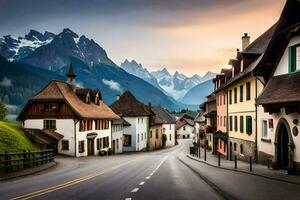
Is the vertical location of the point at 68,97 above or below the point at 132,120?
above

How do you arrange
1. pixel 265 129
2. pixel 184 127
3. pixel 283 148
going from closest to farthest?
pixel 283 148
pixel 265 129
pixel 184 127

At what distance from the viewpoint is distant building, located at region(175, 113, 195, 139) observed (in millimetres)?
179250

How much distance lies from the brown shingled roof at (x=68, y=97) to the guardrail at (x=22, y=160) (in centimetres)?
1945

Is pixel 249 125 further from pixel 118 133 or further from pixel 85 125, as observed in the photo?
pixel 118 133

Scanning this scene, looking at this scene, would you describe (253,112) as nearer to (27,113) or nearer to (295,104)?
(295,104)

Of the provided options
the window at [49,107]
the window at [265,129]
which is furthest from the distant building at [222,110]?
the window at [49,107]

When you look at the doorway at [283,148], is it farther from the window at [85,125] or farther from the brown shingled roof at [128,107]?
the brown shingled roof at [128,107]

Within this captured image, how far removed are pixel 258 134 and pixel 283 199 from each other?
63.5 ft

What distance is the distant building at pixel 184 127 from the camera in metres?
179

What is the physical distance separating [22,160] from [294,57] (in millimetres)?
17915

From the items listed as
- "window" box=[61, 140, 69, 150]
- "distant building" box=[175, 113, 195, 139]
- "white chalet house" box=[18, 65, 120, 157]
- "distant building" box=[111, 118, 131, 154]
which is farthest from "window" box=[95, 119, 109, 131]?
"distant building" box=[175, 113, 195, 139]

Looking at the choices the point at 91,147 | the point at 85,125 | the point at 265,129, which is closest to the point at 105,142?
the point at 91,147

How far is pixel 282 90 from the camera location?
24078 mm

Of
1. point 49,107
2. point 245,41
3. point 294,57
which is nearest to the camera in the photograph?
point 294,57
